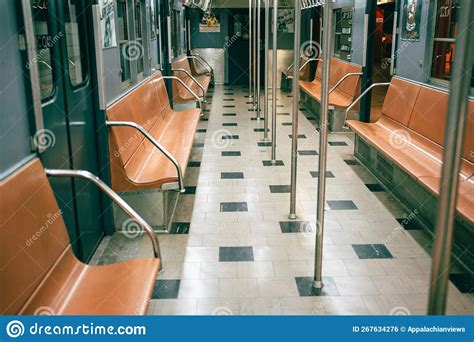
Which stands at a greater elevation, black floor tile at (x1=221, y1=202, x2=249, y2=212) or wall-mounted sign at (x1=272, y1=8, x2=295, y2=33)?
wall-mounted sign at (x1=272, y1=8, x2=295, y2=33)

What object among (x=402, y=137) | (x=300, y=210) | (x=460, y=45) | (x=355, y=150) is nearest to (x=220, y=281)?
(x=300, y=210)

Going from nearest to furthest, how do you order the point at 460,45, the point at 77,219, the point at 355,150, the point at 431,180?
the point at 460,45
the point at 77,219
the point at 431,180
the point at 355,150

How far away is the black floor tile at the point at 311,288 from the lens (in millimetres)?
2949

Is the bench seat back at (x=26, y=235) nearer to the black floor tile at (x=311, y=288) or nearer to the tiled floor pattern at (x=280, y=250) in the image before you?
the tiled floor pattern at (x=280, y=250)

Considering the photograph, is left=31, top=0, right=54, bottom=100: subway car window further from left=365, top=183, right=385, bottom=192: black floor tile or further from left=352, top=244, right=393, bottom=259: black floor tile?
left=365, top=183, right=385, bottom=192: black floor tile

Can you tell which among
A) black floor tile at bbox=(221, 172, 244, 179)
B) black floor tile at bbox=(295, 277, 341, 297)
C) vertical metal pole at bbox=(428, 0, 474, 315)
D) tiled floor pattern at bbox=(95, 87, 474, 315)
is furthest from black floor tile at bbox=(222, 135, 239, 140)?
vertical metal pole at bbox=(428, 0, 474, 315)

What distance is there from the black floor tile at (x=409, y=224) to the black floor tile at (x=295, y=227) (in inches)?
30.4

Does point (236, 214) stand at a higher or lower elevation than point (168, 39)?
lower

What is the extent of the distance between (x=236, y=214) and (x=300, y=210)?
58 cm

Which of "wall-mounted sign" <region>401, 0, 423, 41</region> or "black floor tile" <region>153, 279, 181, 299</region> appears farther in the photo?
"wall-mounted sign" <region>401, 0, 423, 41</region>

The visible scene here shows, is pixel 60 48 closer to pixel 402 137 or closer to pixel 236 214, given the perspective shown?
pixel 236 214

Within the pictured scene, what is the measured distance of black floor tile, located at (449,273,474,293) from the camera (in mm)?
2967

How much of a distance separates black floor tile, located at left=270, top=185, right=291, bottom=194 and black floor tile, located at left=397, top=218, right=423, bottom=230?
119 cm

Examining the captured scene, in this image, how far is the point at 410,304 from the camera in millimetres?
2826
